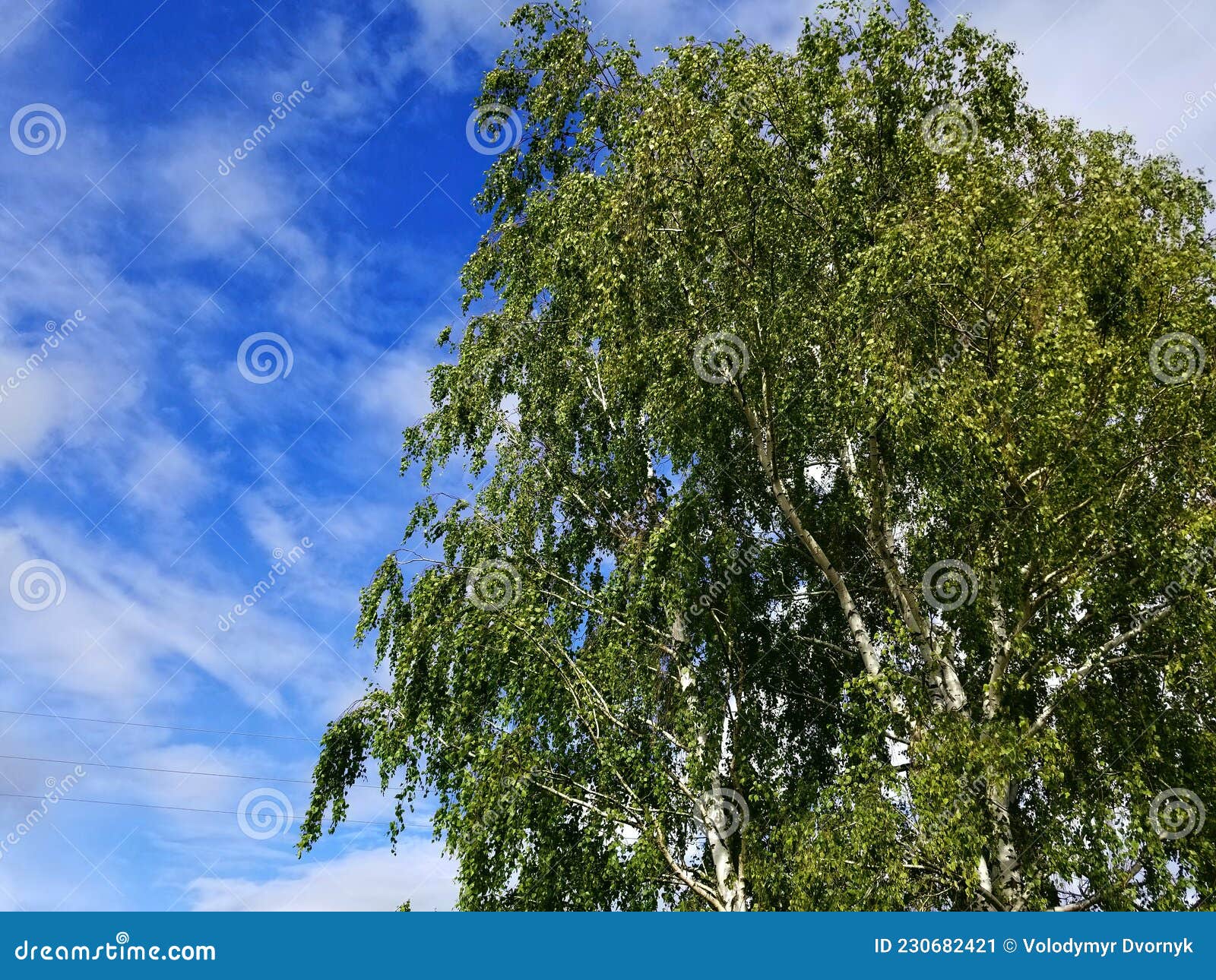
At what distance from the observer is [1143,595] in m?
10.1

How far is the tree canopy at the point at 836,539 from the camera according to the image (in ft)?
31.0

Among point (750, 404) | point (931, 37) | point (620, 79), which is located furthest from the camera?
point (620, 79)

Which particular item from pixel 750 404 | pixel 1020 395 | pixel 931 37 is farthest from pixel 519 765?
pixel 931 37

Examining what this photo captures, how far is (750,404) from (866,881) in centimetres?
610

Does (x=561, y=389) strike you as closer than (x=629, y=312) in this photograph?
No

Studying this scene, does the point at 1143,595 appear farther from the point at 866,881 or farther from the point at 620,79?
the point at 620,79

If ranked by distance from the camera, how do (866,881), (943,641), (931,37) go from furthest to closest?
(931,37) → (943,641) → (866,881)

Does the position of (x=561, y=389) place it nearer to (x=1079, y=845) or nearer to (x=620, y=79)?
(x=620, y=79)

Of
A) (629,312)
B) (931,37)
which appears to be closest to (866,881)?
(629,312)

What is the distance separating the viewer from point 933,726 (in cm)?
911

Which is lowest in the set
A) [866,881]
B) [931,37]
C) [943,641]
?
[866,881]

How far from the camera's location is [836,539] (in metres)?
12.8

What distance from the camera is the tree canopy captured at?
9438 mm

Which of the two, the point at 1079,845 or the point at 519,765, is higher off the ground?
the point at 519,765
